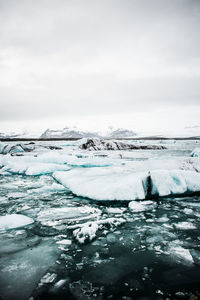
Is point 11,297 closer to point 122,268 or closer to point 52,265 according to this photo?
point 52,265

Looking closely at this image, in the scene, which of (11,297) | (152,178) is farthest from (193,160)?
(11,297)

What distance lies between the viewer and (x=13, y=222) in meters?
2.20

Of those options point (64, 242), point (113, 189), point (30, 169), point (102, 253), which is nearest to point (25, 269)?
point (64, 242)

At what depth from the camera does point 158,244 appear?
1.81m

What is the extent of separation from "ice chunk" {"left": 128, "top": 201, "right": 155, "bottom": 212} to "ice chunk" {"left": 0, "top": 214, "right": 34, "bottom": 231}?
1367mm

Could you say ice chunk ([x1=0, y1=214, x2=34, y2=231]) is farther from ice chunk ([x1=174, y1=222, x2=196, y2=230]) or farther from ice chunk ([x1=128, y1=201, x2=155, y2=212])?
ice chunk ([x1=174, y1=222, x2=196, y2=230])

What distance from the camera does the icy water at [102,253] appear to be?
125 centimetres

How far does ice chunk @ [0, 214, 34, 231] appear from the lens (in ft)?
7.01

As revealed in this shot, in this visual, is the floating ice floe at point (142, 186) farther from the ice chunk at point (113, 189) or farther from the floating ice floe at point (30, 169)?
the floating ice floe at point (30, 169)

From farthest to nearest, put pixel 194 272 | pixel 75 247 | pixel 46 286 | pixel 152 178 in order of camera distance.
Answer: pixel 152 178 → pixel 75 247 → pixel 194 272 → pixel 46 286

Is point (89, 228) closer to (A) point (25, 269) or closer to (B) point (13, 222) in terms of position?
(A) point (25, 269)

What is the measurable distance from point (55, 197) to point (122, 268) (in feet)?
7.05

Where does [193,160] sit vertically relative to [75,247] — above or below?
above

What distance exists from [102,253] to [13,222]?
1144mm
